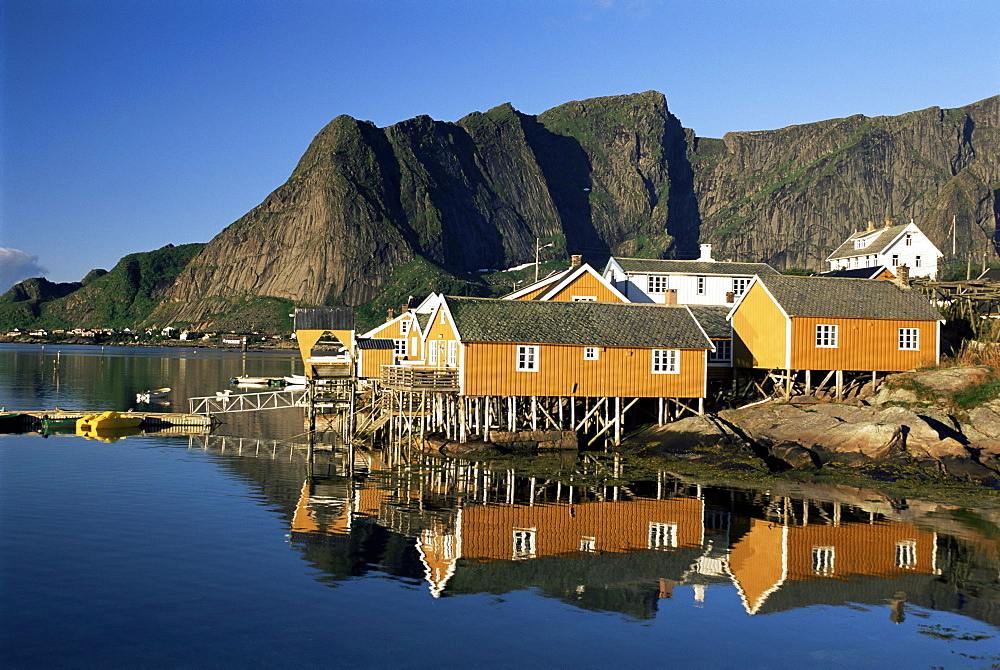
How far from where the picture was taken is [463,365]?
44.7m

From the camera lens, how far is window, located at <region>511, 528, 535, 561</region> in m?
25.7

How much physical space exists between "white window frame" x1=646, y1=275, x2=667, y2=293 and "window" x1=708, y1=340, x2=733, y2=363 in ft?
38.3

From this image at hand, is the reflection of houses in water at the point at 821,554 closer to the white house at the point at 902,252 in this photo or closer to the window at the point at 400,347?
the window at the point at 400,347

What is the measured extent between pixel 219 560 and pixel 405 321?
37790mm

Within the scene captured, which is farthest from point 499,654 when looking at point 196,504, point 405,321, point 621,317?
point 405,321

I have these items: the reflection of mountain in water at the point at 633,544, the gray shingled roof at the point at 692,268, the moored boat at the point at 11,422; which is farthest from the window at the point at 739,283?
the moored boat at the point at 11,422

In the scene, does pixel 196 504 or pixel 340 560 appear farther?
pixel 196 504

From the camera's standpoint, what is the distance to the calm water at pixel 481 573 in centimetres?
1889

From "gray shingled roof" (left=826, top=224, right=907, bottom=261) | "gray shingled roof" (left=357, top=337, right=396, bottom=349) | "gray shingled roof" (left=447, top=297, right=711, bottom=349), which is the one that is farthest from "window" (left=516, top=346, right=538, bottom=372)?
"gray shingled roof" (left=826, top=224, right=907, bottom=261)

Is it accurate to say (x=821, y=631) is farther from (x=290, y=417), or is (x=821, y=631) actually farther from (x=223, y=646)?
(x=290, y=417)

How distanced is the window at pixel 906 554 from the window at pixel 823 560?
1751mm


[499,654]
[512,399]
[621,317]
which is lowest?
[499,654]

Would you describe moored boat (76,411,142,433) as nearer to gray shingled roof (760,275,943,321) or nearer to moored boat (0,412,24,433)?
moored boat (0,412,24,433)

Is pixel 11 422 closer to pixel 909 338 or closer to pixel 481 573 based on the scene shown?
pixel 481 573
